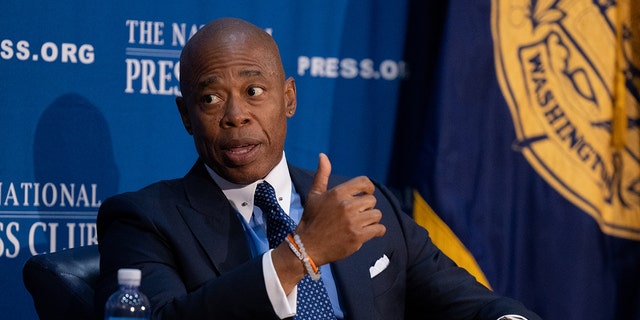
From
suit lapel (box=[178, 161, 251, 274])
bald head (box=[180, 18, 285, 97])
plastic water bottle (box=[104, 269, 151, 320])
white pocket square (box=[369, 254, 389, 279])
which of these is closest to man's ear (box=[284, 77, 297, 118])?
bald head (box=[180, 18, 285, 97])

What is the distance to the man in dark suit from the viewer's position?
2521 millimetres

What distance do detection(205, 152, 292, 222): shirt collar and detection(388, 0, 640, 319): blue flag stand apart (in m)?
0.98

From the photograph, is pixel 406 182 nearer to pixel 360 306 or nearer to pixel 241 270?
pixel 360 306

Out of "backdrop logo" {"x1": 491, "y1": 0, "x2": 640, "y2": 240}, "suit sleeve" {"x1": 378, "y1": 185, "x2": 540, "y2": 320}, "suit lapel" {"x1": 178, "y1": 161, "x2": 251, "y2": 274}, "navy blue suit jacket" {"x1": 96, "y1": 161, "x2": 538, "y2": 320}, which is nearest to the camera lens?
"navy blue suit jacket" {"x1": 96, "y1": 161, "x2": 538, "y2": 320}

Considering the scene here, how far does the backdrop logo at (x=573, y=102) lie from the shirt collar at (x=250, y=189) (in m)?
1.22

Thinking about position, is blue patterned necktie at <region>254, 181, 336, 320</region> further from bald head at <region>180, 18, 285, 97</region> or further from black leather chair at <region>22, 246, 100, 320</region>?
black leather chair at <region>22, 246, 100, 320</region>

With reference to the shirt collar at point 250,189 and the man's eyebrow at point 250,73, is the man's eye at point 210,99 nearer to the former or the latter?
the man's eyebrow at point 250,73

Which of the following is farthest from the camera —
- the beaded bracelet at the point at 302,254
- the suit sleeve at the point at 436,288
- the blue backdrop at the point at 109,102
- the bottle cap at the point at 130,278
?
the blue backdrop at the point at 109,102

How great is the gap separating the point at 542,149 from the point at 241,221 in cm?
A: 149

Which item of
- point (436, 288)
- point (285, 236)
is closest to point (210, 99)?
point (285, 236)

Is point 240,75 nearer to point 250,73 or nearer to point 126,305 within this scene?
point 250,73

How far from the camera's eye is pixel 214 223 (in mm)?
2621

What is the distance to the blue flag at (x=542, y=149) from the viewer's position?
142 inches

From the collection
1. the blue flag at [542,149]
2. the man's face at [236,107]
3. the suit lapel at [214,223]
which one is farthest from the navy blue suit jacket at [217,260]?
the blue flag at [542,149]
